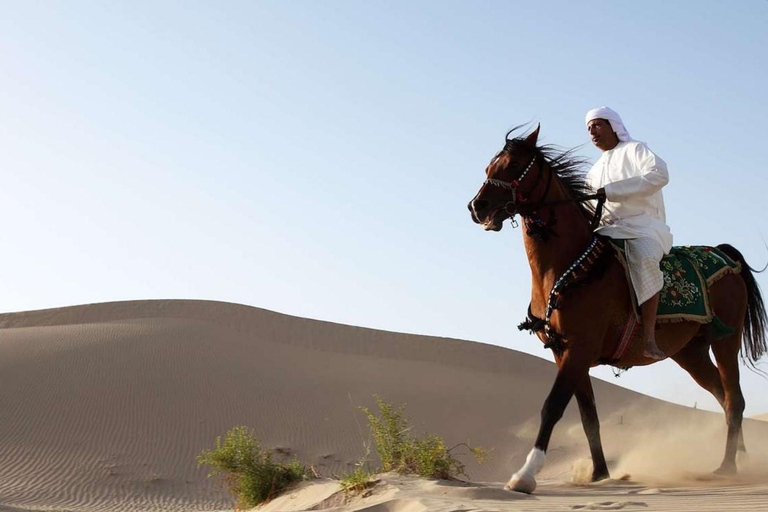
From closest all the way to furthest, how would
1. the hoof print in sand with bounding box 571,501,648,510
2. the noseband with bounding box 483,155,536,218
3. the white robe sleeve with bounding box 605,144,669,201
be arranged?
the hoof print in sand with bounding box 571,501,648,510, the noseband with bounding box 483,155,536,218, the white robe sleeve with bounding box 605,144,669,201

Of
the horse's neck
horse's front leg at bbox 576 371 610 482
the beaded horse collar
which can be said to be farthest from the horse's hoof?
horse's front leg at bbox 576 371 610 482

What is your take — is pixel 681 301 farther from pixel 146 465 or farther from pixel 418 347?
pixel 418 347

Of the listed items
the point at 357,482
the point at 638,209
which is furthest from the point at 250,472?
the point at 638,209

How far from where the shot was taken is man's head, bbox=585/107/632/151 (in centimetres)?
898

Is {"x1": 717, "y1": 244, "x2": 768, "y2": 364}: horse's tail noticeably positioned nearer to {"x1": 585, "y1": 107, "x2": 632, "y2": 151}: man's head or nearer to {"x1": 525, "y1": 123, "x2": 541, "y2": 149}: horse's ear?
{"x1": 585, "y1": 107, "x2": 632, "y2": 151}: man's head

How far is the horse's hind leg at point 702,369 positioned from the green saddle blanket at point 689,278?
2.21ft

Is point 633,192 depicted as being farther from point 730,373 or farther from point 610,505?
point 610,505

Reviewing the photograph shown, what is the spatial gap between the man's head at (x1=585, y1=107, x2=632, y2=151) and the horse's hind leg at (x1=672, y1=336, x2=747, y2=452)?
7.59 ft

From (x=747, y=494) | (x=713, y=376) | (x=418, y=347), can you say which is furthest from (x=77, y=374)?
(x=747, y=494)

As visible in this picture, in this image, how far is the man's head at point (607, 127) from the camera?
29.5ft

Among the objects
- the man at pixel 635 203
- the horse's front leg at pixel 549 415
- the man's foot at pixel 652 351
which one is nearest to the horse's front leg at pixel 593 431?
the man's foot at pixel 652 351

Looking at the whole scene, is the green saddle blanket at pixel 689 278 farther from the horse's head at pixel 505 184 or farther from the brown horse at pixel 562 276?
the horse's head at pixel 505 184

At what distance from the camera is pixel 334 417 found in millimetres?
27188

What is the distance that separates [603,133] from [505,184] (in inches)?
76.6
